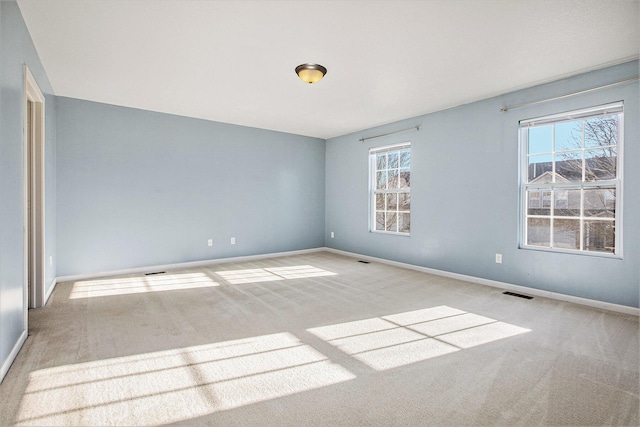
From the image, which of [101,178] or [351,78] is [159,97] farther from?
[351,78]

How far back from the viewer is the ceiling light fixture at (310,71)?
3145 mm

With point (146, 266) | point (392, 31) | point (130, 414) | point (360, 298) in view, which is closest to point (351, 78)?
point (392, 31)

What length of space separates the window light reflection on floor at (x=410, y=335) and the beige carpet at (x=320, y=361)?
0.6 inches

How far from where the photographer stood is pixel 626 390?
1.84 meters

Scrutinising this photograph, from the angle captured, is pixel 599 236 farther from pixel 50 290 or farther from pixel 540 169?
pixel 50 290

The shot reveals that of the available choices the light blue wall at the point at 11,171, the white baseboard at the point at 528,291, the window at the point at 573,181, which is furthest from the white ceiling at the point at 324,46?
the white baseboard at the point at 528,291

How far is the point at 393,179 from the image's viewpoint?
221 inches

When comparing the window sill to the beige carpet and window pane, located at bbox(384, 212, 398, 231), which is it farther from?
window pane, located at bbox(384, 212, 398, 231)

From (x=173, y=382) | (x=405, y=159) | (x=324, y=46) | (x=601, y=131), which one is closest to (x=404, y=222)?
(x=405, y=159)

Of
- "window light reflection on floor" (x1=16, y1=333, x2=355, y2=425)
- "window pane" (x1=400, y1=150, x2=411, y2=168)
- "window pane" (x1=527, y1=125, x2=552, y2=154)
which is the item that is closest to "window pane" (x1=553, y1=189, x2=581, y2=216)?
"window pane" (x1=527, y1=125, x2=552, y2=154)

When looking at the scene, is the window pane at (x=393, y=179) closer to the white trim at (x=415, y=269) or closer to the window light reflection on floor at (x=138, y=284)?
the white trim at (x=415, y=269)

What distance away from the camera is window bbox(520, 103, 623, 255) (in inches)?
128

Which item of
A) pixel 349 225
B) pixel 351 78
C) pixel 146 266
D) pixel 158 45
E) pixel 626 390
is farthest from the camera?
pixel 349 225

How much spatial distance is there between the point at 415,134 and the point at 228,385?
441 cm
